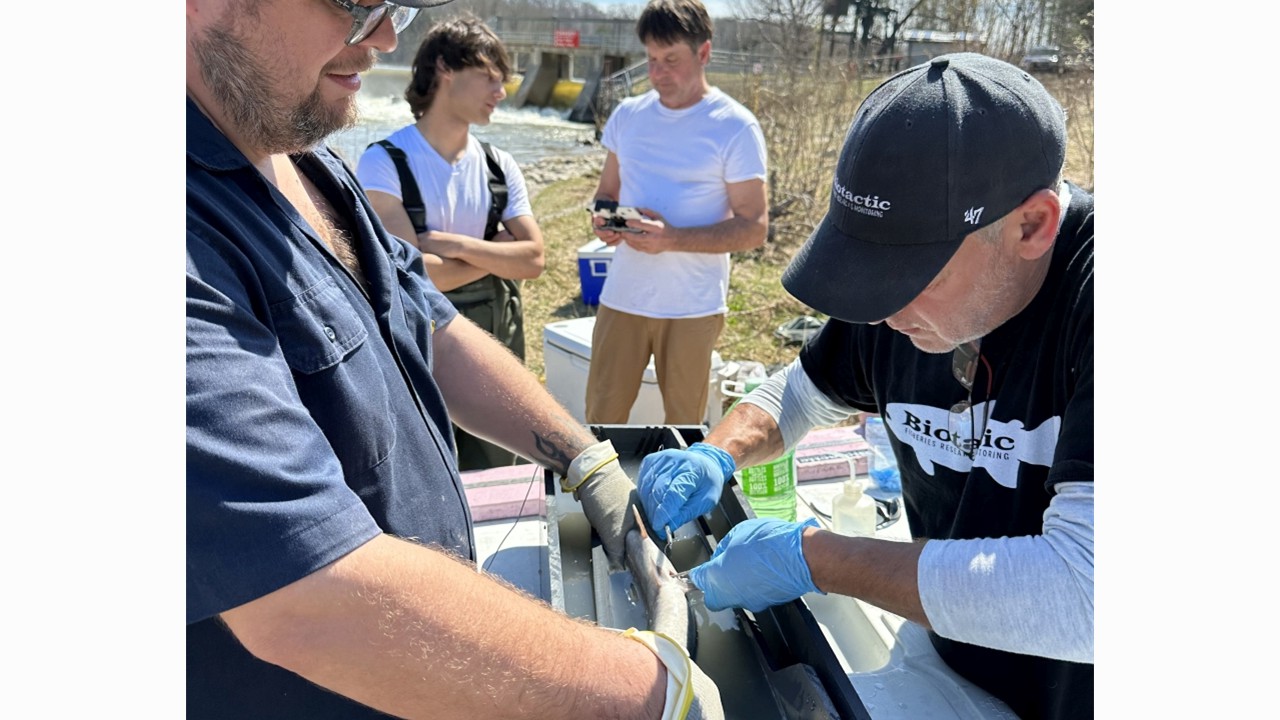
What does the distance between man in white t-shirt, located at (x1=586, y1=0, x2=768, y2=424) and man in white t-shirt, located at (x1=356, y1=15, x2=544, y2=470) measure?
504 millimetres

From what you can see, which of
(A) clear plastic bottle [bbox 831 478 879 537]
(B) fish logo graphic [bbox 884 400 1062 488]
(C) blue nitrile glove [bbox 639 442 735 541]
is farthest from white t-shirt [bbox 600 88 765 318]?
(B) fish logo graphic [bbox 884 400 1062 488]

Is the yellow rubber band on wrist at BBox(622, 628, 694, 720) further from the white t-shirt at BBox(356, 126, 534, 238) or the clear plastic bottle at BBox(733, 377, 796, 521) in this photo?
the white t-shirt at BBox(356, 126, 534, 238)

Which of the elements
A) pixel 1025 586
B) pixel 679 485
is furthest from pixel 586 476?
pixel 1025 586

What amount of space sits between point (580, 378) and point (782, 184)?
260 inches

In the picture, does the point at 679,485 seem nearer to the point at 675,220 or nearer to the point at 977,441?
the point at 977,441

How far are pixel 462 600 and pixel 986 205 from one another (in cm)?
100

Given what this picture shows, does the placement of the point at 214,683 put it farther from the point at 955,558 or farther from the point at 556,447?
the point at 955,558

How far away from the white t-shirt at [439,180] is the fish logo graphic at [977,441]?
8.08 ft

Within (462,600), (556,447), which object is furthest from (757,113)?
(462,600)

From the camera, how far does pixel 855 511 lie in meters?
2.17

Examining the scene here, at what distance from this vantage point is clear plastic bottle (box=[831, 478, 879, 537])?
2174 mm

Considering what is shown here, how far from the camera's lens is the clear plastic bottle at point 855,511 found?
2174mm

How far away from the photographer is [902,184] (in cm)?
141

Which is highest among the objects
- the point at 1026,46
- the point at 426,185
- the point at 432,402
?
the point at 1026,46
